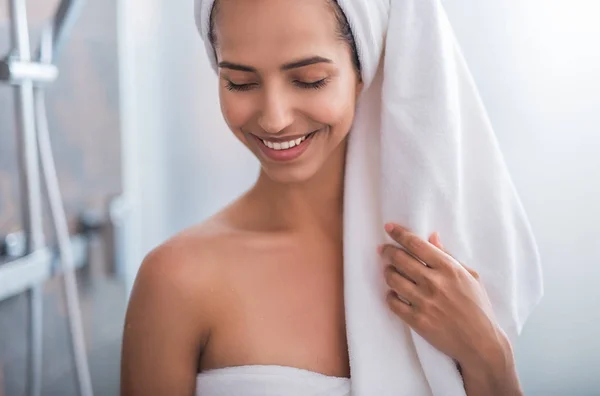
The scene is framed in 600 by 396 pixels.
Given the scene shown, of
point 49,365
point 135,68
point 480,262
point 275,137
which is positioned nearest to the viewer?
point 275,137

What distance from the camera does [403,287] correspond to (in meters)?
0.64

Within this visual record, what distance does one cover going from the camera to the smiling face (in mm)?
551

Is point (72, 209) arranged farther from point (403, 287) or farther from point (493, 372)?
point (493, 372)

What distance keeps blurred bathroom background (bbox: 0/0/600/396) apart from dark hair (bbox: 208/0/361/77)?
288 mm

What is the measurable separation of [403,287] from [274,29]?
1.11ft

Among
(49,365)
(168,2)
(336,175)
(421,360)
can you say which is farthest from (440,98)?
(49,365)

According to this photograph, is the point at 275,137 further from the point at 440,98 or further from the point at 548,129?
the point at 548,129

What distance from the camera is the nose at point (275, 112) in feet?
1.85

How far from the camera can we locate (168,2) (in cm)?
86

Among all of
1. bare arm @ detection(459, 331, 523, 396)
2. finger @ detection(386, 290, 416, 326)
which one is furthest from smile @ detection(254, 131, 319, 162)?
bare arm @ detection(459, 331, 523, 396)

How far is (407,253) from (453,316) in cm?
9

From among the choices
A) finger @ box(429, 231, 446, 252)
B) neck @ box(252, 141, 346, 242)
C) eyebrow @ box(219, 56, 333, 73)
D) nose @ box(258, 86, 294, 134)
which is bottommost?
finger @ box(429, 231, 446, 252)

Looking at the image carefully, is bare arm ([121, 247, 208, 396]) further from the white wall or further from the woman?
the white wall

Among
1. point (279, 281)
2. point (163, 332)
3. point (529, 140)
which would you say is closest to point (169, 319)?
point (163, 332)
